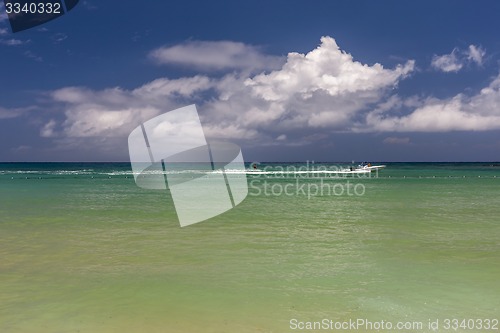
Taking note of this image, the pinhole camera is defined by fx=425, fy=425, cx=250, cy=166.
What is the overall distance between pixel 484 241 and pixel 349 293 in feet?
21.2

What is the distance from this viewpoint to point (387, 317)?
601 cm

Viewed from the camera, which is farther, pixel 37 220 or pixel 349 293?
pixel 37 220

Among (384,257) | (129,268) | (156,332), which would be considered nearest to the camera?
(156,332)

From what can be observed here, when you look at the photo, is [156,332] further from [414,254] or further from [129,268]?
[414,254]

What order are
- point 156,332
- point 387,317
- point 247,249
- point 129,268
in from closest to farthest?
point 156,332 → point 387,317 → point 129,268 → point 247,249


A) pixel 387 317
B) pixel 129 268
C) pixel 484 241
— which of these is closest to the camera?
pixel 387 317

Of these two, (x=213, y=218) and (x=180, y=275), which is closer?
(x=180, y=275)

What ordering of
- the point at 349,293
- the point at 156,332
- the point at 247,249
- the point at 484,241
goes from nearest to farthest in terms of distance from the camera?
the point at 156,332 → the point at 349,293 → the point at 247,249 → the point at 484,241

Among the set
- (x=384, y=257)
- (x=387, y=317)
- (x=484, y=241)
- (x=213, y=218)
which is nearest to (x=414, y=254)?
(x=384, y=257)

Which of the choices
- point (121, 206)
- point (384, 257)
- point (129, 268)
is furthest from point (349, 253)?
point (121, 206)

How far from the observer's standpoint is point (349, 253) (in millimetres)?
9969

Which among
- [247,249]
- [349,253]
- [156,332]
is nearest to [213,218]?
[247,249]

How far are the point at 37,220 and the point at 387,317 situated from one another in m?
13.7

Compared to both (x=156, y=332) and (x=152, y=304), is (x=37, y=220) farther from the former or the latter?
(x=156, y=332)
